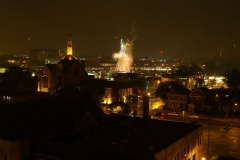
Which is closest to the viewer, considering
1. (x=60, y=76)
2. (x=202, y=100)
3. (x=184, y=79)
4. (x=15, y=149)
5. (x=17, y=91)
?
(x=15, y=149)

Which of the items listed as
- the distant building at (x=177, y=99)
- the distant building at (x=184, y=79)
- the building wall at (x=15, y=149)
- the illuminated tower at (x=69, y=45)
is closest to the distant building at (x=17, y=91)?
the illuminated tower at (x=69, y=45)

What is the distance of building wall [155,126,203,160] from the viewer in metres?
23.9

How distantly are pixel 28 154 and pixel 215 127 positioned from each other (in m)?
31.2

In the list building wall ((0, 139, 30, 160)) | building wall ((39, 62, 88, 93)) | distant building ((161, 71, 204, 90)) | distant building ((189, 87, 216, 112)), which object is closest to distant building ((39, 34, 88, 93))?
building wall ((39, 62, 88, 93))

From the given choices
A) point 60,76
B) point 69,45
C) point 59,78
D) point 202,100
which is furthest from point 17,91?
point 202,100

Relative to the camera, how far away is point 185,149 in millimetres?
27859

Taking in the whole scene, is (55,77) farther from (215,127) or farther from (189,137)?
(189,137)

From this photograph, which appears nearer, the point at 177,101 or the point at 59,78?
the point at 177,101

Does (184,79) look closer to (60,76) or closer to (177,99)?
(177,99)

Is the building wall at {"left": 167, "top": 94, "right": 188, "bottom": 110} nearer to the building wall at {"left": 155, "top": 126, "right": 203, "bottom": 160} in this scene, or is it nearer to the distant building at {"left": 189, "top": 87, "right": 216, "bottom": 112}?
the distant building at {"left": 189, "top": 87, "right": 216, "bottom": 112}

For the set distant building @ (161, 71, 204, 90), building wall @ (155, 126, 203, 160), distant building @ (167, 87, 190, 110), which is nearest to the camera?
building wall @ (155, 126, 203, 160)

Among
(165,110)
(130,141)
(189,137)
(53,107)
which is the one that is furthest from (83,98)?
(165,110)

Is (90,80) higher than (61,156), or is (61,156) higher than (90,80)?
(90,80)

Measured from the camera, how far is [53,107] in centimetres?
2914
